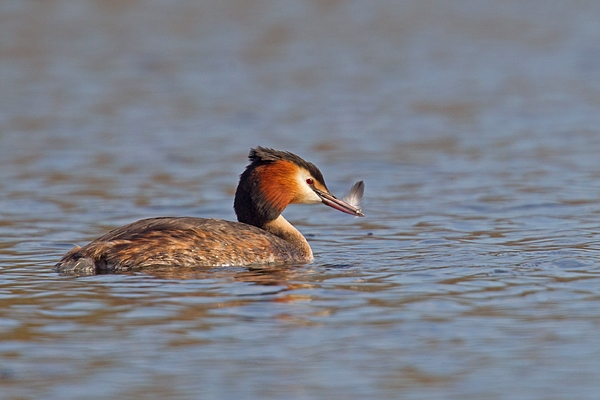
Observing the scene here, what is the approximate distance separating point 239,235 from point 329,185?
4601mm

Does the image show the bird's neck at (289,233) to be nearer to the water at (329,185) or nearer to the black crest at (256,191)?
the black crest at (256,191)

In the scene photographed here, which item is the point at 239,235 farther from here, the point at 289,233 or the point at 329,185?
the point at 329,185

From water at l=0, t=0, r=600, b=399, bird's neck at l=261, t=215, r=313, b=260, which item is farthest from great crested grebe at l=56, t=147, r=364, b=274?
water at l=0, t=0, r=600, b=399

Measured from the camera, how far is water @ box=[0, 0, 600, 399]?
6664 mm

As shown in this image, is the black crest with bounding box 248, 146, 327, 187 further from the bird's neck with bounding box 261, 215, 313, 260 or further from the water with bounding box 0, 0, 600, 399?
the water with bounding box 0, 0, 600, 399

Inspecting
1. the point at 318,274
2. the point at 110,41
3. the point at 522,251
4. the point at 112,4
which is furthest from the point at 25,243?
the point at 112,4

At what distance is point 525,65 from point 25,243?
14.3 metres

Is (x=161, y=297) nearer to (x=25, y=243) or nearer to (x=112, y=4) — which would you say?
(x=25, y=243)

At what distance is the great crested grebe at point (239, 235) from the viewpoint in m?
9.26

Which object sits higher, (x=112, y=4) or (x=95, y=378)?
(x=112, y=4)

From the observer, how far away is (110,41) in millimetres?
24516

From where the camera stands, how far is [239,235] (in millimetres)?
9766

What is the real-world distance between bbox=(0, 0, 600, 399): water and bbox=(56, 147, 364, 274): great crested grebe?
0.79ft

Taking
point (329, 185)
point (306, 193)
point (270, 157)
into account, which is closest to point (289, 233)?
point (306, 193)
